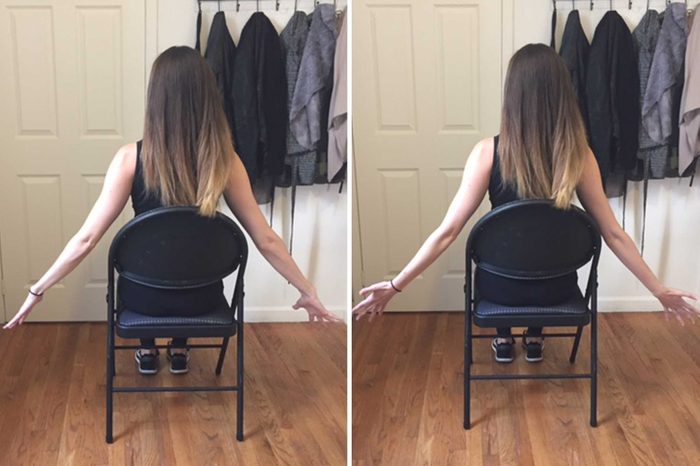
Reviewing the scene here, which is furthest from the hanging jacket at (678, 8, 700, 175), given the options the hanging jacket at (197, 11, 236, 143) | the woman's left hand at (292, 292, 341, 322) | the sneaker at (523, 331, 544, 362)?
the hanging jacket at (197, 11, 236, 143)

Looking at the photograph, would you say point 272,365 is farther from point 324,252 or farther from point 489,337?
point 489,337

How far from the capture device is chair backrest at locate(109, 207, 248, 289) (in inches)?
86.1

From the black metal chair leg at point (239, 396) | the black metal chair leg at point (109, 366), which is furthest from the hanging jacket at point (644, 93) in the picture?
the black metal chair leg at point (109, 366)

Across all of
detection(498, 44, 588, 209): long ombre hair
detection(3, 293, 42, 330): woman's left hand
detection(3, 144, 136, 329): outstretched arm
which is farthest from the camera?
detection(3, 293, 42, 330): woman's left hand

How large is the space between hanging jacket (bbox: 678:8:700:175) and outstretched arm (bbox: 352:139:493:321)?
1.60 feet

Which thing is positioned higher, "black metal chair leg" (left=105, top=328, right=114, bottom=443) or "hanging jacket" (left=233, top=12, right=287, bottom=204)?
"hanging jacket" (left=233, top=12, right=287, bottom=204)

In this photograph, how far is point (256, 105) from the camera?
222 centimetres

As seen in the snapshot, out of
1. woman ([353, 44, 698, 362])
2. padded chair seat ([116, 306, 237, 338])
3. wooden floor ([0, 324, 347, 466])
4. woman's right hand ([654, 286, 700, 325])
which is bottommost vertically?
wooden floor ([0, 324, 347, 466])

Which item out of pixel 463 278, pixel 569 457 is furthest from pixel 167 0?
pixel 569 457

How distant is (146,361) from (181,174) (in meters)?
0.52

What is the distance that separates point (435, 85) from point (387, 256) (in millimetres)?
448

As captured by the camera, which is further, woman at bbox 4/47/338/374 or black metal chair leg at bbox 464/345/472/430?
black metal chair leg at bbox 464/345/472/430

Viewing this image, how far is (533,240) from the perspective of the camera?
7.25ft

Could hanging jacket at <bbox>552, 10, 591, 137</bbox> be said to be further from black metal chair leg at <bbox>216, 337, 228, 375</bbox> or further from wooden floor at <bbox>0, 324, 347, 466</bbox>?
black metal chair leg at <bbox>216, 337, 228, 375</bbox>
